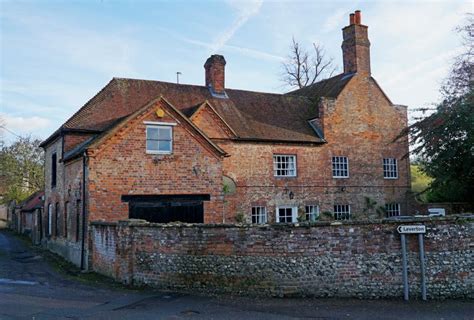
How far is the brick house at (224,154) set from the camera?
18547 millimetres

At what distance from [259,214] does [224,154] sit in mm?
5192

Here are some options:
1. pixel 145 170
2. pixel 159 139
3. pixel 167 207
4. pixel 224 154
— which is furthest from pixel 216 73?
pixel 167 207

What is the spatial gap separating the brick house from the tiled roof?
0.08m

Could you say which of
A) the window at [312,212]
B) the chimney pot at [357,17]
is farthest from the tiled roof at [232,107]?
the window at [312,212]

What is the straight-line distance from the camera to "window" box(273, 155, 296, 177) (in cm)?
2500

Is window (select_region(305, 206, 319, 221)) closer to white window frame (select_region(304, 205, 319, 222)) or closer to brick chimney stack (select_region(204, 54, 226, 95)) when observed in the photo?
white window frame (select_region(304, 205, 319, 222))

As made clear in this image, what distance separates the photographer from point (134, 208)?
18.5 metres

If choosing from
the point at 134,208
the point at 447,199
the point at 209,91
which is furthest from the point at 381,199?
the point at 134,208

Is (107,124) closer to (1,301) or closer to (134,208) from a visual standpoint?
(134,208)

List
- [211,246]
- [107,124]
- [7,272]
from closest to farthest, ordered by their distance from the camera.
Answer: [211,246] < [7,272] < [107,124]

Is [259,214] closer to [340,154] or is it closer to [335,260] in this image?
[340,154]

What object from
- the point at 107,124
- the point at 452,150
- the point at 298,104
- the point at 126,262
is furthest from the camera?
the point at 298,104

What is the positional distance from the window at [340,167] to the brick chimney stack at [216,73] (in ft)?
25.8

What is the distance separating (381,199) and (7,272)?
20380 mm
